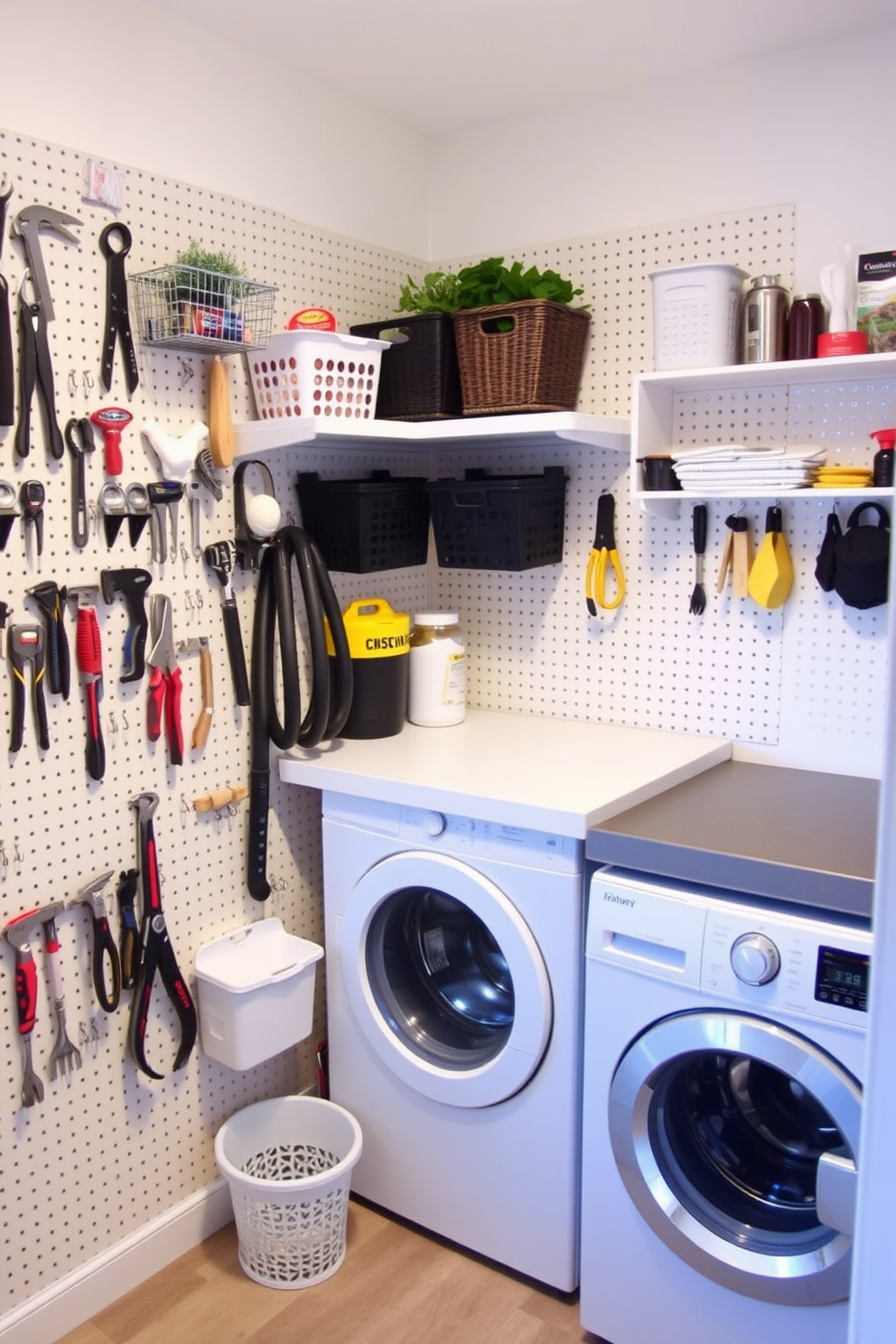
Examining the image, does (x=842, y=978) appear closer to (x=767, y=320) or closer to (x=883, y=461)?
(x=883, y=461)

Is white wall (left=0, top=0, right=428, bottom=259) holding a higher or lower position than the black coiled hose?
higher

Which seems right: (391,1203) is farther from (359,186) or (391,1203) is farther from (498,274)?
(359,186)

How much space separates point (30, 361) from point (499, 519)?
3.64 feet

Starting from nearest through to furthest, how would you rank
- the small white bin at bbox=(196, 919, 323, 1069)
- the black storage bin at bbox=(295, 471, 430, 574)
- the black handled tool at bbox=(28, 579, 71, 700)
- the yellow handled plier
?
the black handled tool at bbox=(28, 579, 71, 700), the small white bin at bbox=(196, 919, 323, 1069), the black storage bin at bbox=(295, 471, 430, 574), the yellow handled plier

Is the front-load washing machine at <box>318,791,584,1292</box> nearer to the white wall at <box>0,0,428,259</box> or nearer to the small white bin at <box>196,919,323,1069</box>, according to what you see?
the small white bin at <box>196,919,323,1069</box>

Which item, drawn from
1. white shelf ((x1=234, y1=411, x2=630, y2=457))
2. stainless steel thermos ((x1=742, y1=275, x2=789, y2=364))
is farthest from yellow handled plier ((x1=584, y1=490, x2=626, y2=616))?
stainless steel thermos ((x1=742, y1=275, x2=789, y2=364))

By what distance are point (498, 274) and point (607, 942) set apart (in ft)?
4.89

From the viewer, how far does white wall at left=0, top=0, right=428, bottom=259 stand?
1.89 m

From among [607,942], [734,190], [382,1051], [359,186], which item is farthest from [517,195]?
[382,1051]

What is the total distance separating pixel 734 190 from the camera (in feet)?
7.80

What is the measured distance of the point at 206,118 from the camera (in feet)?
7.28

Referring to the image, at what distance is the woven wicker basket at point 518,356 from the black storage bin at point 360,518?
27 centimetres

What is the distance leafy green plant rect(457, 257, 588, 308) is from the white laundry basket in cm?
186

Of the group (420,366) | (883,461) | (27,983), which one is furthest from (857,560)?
(27,983)
